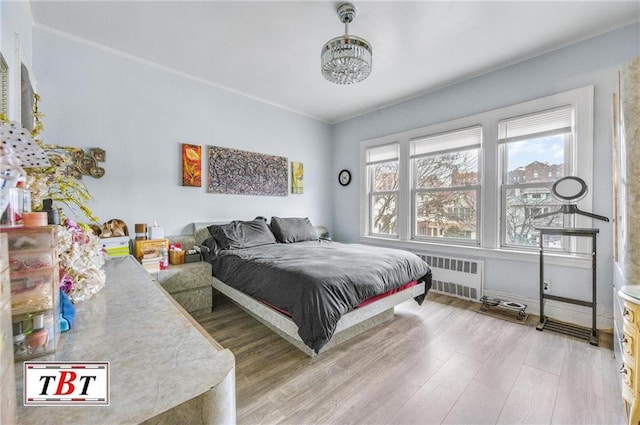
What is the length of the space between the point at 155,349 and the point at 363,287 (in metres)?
1.58

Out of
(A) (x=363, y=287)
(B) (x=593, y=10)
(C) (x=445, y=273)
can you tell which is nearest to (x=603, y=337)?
(C) (x=445, y=273)

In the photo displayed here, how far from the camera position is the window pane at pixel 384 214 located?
4164 mm

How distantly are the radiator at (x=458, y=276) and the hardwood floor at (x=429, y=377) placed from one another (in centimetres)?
67

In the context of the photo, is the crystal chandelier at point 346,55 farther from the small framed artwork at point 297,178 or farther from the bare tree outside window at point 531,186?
the small framed artwork at point 297,178

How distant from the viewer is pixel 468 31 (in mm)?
2373

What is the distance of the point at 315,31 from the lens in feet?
7.76

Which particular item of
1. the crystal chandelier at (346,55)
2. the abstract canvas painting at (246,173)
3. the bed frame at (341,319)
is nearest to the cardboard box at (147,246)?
the bed frame at (341,319)

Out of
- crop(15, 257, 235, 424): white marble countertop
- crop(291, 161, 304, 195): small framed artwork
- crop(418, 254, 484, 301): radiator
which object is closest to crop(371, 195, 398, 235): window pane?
crop(418, 254, 484, 301): radiator

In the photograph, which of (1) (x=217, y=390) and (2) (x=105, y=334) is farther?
(2) (x=105, y=334)

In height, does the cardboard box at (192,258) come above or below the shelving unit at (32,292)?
below

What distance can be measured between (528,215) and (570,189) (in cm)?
58

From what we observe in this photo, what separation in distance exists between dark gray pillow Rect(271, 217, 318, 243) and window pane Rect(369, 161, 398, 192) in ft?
4.62

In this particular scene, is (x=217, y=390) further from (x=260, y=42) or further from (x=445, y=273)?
(x=445, y=273)

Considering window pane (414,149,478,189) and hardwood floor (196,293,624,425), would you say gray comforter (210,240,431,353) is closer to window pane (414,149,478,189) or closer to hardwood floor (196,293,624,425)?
hardwood floor (196,293,624,425)
